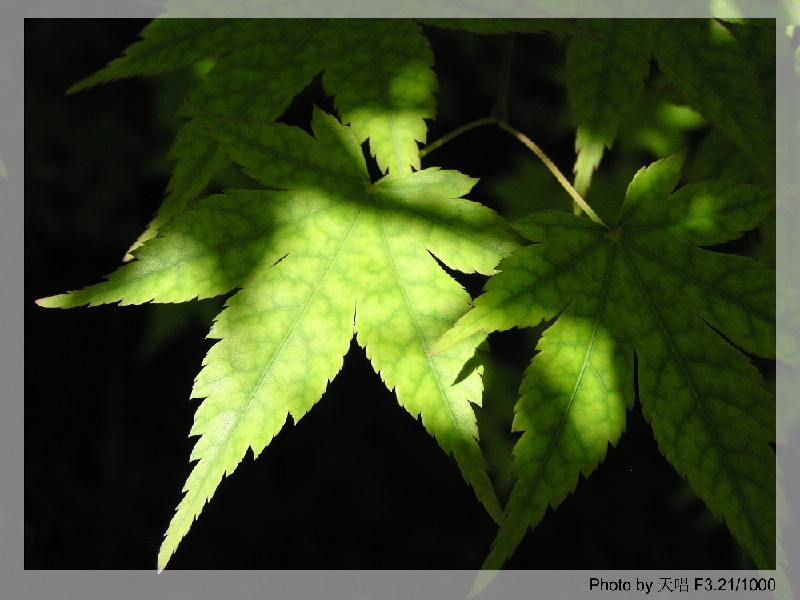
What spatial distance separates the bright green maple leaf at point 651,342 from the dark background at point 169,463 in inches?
35.1

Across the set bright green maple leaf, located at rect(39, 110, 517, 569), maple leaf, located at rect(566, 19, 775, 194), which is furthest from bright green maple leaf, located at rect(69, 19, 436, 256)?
maple leaf, located at rect(566, 19, 775, 194)

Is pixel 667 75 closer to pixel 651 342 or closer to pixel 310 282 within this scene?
pixel 651 342

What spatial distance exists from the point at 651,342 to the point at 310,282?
43cm

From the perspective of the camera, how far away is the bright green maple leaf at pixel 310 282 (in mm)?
722

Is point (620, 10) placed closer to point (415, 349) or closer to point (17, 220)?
point (415, 349)

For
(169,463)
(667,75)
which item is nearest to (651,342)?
(667,75)

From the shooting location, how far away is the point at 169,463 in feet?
6.57

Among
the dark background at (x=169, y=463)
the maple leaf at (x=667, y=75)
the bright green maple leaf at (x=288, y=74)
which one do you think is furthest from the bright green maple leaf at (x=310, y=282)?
the dark background at (x=169, y=463)

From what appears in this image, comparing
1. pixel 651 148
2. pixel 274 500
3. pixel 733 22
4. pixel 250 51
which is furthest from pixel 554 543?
pixel 250 51

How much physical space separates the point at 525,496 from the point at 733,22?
0.80m

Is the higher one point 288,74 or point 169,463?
point 288,74

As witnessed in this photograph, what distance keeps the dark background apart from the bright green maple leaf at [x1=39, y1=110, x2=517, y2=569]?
0.87 meters

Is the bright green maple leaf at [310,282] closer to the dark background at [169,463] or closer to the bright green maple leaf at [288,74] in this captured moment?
the bright green maple leaf at [288,74]

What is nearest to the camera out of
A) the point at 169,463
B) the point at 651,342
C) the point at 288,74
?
the point at 651,342
